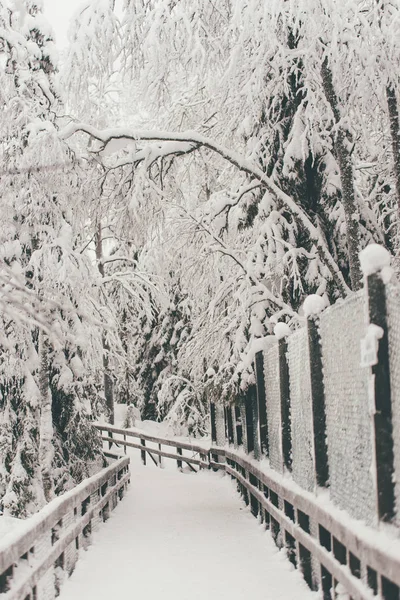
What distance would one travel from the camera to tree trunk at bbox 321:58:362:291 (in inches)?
462

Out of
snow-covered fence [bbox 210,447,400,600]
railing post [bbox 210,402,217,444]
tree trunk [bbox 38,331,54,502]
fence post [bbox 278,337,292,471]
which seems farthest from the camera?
railing post [bbox 210,402,217,444]

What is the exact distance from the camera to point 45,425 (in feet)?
54.2

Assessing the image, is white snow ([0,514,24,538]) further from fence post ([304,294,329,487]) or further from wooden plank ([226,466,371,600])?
fence post ([304,294,329,487])

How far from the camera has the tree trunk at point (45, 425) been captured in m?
16.1

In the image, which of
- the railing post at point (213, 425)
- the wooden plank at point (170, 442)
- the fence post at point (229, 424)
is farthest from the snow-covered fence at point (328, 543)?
the railing post at point (213, 425)

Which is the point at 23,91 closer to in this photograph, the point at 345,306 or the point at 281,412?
the point at 281,412

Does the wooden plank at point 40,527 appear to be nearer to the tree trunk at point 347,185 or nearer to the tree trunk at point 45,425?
the tree trunk at point 45,425

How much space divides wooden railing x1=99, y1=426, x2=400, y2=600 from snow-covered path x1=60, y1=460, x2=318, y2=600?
→ 26 cm

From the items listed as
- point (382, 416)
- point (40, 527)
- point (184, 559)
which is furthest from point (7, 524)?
point (382, 416)

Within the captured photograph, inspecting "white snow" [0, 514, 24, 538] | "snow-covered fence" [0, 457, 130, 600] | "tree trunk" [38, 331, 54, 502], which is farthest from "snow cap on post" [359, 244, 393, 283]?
"tree trunk" [38, 331, 54, 502]

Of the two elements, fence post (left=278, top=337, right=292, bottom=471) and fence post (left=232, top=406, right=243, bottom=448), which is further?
fence post (left=232, top=406, right=243, bottom=448)

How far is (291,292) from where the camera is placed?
47.5 ft

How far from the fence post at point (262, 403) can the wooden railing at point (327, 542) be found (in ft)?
1.04

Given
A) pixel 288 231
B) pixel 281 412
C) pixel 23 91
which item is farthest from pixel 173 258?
pixel 281 412
